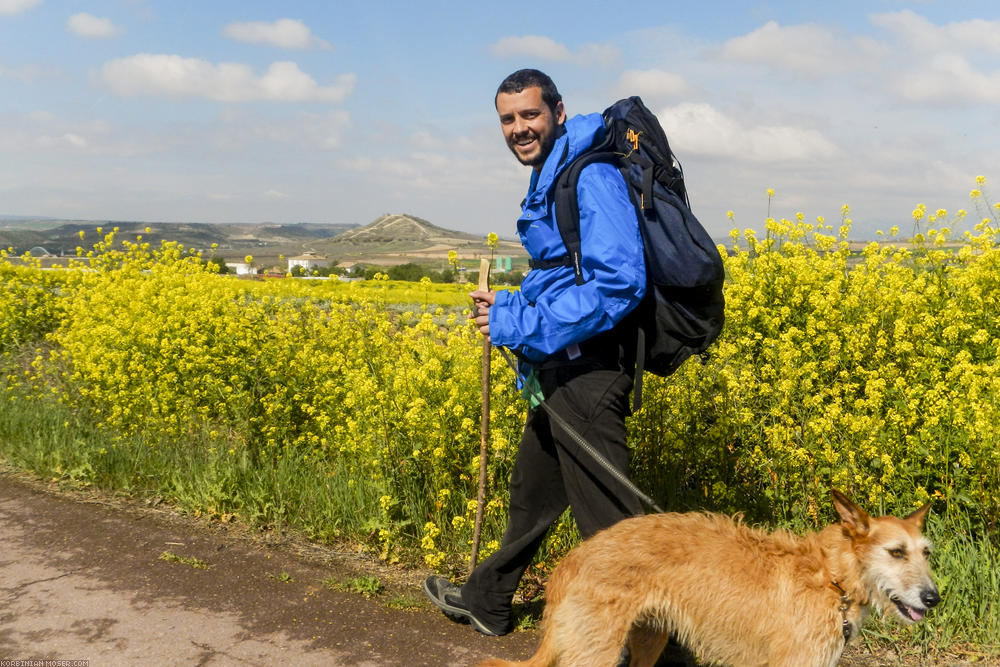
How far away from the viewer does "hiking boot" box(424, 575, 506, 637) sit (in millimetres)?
4031

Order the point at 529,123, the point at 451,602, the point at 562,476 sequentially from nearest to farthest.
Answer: the point at 529,123
the point at 562,476
the point at 451,602

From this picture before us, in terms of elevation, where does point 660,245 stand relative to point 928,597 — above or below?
above

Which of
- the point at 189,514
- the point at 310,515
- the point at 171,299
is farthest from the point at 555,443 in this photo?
the point at 171,299

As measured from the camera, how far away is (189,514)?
5598 mm

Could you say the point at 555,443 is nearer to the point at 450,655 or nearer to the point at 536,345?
the point at 536,345

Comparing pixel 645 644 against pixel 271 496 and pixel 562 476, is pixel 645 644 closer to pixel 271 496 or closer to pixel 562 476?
pixel 562 476

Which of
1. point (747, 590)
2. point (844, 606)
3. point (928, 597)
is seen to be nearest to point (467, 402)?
point (747, 590)

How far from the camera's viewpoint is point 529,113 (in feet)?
11.2

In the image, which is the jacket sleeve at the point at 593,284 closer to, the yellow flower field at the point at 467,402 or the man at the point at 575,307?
the man at the point at 575,307

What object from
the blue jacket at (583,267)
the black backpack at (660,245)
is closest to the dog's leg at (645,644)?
the black backpack at (660,245)

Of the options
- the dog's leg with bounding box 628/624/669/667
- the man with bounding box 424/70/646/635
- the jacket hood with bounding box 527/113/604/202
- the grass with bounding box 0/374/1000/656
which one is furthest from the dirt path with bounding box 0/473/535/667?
the jacket hood with bounding box 527/113/604/202

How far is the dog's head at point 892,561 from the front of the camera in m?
2.67

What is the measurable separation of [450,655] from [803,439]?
2548 millimetres

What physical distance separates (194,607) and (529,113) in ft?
10.6
